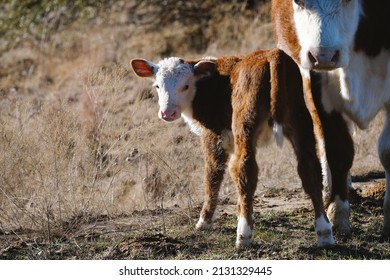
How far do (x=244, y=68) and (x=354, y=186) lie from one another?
2.77 meters

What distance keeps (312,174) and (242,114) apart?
0.69 metres

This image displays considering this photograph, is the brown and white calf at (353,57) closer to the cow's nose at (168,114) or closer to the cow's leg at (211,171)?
the cow's leg at (211,171)

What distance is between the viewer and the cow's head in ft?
23.6

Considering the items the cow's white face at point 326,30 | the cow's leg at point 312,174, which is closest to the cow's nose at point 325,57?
the cow's white face at point 326,30

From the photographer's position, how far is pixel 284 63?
6582 mm

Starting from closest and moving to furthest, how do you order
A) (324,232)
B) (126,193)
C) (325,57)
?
(325,57) < (324,232) < (126,193)

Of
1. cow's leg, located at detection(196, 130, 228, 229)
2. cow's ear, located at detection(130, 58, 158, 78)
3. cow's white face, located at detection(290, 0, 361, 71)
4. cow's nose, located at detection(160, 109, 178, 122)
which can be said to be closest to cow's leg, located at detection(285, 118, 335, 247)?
cow's white face, located at detection(290, 0, 361, 71)

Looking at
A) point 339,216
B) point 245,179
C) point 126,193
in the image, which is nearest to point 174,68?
point 245,179

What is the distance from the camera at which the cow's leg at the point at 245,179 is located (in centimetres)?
642

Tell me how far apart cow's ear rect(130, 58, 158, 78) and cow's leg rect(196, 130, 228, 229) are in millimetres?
714

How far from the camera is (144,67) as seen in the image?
7.54 metres

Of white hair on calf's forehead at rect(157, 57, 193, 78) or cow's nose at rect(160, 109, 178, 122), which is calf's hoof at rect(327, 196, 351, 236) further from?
white hair on calf's forehead at rect(157, 57, 193, 78)

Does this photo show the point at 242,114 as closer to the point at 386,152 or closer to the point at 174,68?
the point at 174,68

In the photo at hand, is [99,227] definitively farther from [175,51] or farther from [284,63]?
[175,51]
